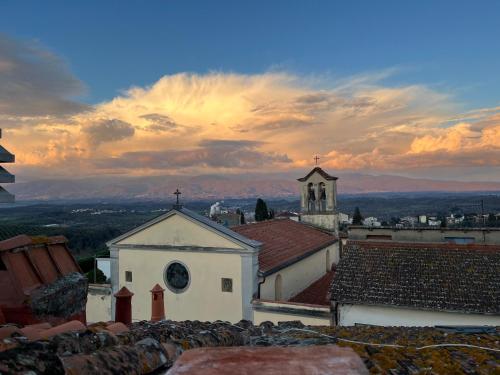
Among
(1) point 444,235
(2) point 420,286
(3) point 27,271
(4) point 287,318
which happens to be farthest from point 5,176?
(1) point 444,235

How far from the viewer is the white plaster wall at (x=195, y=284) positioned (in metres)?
14.3

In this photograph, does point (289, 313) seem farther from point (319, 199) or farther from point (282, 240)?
point (319, 199)

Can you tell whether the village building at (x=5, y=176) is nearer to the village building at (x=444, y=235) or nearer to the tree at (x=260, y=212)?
the village building at (x=444, y=235)

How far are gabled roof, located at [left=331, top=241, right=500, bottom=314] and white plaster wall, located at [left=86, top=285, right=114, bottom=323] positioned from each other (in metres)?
9.45

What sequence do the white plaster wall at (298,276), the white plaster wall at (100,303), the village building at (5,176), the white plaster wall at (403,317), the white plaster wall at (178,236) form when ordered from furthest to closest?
1. the white plaster wall at (100,303)
2. the white plaster wall at (298,276)
3. the white plaster wall at (178,236)
4. the white plaster wall at (403,317)
5. the village building at (5,176)

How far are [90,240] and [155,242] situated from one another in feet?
146

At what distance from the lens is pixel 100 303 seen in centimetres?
1653

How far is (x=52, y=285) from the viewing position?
406 cm

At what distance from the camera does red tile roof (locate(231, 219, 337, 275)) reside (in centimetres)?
1597

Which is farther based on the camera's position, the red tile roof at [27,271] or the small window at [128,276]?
the small window at [128,276]

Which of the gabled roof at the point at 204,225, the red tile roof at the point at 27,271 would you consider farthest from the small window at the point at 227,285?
the red tile roof at the point at 27,271

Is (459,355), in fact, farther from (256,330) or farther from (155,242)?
(155,242)

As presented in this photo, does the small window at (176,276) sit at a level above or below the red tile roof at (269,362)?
below

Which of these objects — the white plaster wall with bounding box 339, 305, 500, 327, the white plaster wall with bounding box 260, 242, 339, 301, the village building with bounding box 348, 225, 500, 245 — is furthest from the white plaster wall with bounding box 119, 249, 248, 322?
the village building with bounding box 348, 225, 500, 245
